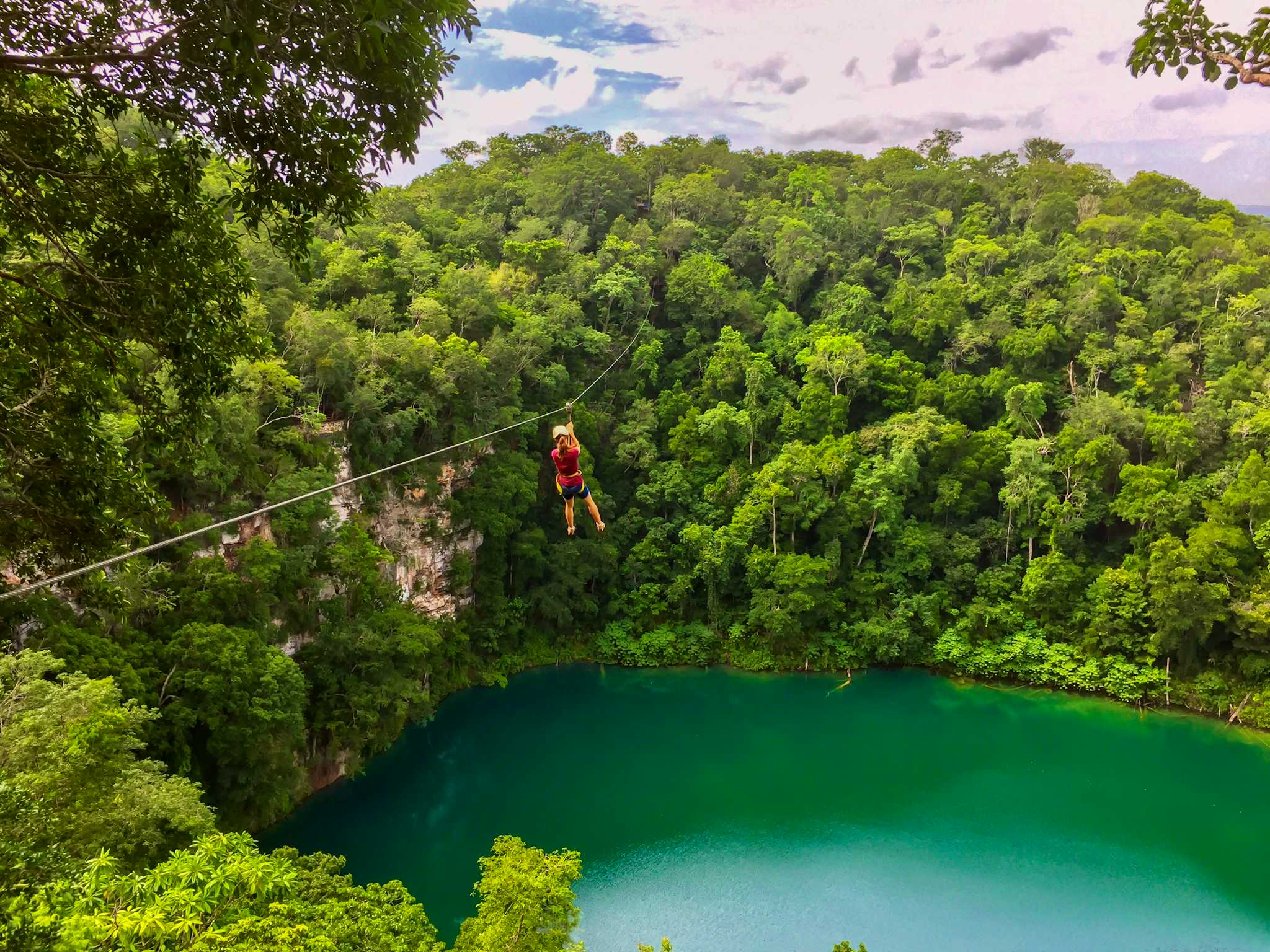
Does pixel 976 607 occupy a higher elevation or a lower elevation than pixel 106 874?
lower

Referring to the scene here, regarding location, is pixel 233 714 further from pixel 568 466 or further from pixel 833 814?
pixel 833 814

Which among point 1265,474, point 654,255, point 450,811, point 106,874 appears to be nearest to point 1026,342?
point 1265,474

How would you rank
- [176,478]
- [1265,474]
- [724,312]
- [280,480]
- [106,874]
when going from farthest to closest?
[724,312], [1265,474], [280,480], [176,478], [106,874]

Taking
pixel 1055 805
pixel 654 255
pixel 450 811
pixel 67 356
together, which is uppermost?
pixel 654 255

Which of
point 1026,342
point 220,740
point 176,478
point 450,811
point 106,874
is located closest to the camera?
point 106,874

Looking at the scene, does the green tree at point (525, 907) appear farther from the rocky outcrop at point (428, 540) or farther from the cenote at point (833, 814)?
the rocky outcrop at point (428, 540)

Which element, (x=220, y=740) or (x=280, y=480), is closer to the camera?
(x=220, y=740)

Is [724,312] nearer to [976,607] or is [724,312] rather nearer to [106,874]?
[976,607]
